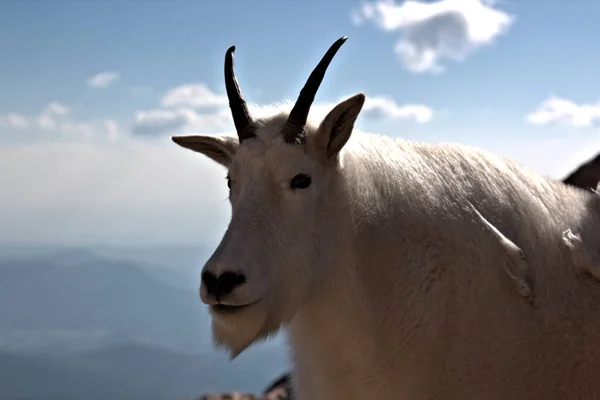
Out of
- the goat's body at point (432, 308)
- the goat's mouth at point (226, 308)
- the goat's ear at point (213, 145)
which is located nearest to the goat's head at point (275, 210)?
the goat's mouth at point (226, 308)

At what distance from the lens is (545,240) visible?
5805 millimetres

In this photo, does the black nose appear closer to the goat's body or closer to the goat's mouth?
the goat's mouth

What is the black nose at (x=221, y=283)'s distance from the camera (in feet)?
15.9

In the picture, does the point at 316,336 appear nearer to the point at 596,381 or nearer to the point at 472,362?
the point at 472,362

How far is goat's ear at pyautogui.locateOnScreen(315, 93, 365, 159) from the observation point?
5.38 meters

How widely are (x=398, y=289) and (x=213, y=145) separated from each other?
5.74ft

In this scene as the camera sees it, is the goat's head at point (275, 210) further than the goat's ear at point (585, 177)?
No

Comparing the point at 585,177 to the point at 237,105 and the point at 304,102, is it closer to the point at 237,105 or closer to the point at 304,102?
the point at 304,102

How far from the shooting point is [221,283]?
486 centimetres

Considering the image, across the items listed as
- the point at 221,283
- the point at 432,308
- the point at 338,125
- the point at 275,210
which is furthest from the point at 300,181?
the point at 432,308

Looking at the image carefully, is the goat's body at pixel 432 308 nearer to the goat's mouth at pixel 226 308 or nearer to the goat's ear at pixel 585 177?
the goat's mouth at pixel 226 308

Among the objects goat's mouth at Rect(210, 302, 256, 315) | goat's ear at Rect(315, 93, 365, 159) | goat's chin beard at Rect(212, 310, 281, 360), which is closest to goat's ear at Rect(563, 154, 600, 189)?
goat's ear at Rect(315, 93, 365, 159)

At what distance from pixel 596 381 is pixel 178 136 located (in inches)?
135

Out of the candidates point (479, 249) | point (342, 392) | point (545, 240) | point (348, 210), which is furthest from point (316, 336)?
point (545, 240)
